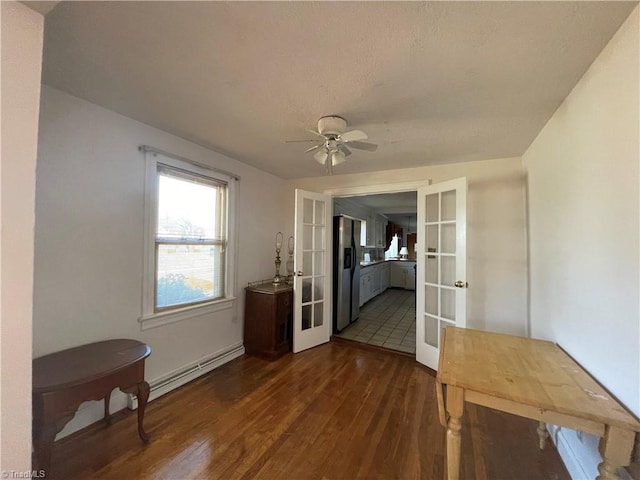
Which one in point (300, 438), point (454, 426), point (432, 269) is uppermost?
point (432, 269)

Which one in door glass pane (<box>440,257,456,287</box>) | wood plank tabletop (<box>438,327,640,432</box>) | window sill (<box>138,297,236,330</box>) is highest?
door glass pane (<box>440,257,456,287</box>)

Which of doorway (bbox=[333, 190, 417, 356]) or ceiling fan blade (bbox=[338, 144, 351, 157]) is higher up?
ceiling fan blade (bbox=[338, 144, 351, 157])

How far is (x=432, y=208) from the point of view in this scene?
9.95ft

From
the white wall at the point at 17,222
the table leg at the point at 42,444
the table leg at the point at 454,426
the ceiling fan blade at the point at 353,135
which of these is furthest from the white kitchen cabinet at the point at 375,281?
the white wall at the point at 17,222

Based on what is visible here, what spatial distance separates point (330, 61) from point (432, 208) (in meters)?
2.19

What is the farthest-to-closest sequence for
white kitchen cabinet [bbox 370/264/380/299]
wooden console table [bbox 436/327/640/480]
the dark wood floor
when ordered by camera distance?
1. white kitchen cabinet [bbox 370/264/380/299]
2. the dark wood floor
3. wooden console table [bbox 436/327/640/480]

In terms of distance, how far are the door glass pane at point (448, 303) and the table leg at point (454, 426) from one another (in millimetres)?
1645

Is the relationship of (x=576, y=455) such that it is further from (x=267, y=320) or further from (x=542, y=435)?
(x=267, y=320)

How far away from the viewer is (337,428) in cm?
190

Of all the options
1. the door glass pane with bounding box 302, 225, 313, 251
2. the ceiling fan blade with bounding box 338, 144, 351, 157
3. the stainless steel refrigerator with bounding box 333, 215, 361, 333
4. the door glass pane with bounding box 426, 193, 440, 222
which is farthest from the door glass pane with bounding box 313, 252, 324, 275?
the ceiling fan blade with bounding box 338, 144, 351, 157

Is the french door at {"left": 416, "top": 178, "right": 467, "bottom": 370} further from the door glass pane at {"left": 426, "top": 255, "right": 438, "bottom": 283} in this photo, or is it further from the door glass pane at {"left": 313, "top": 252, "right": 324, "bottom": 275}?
the door glass pane at {"left": 313, "top": 252, "right": 324, "bottom": 275}

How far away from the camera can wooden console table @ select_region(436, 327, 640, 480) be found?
983 mm

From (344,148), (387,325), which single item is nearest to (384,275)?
(387,325)

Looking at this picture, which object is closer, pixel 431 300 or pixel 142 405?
pixel 142 405
